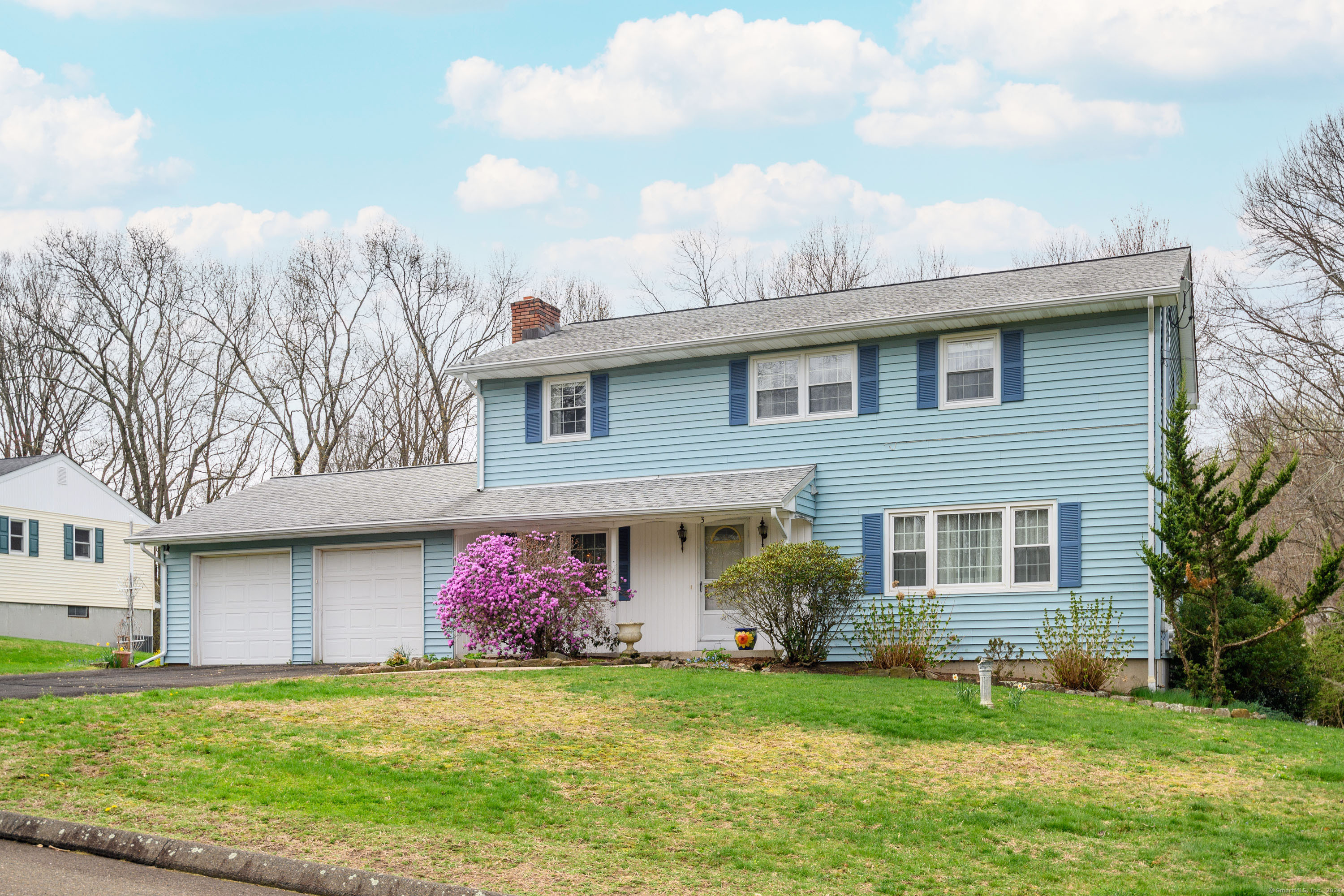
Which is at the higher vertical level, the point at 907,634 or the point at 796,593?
the point at 796,593

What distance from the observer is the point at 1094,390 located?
15.7m

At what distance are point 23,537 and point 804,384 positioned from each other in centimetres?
2407

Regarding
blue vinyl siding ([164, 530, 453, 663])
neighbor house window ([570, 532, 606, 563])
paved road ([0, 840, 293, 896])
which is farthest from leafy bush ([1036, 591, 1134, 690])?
paved road ([0, 840, 293, 896])

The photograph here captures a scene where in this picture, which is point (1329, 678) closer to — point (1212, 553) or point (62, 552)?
point (1212, 553)

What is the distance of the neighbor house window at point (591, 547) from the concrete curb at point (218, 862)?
11638 mm

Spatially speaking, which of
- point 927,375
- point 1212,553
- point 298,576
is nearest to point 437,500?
point 298,576

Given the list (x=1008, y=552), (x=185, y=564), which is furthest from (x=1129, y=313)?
(x=185, y=564)

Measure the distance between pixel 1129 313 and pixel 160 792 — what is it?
42.5ft

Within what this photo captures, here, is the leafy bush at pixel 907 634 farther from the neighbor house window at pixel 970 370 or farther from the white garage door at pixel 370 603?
the white garage door at pixel 370 603

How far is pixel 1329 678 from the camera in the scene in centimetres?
1531

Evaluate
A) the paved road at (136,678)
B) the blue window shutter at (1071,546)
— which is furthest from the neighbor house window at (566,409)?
the blue window shutter at (1071,546)

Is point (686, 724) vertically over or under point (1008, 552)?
under

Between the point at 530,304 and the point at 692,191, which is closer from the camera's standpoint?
the point at 530,304

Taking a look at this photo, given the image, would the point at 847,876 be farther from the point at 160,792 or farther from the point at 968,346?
the point at 968,346
